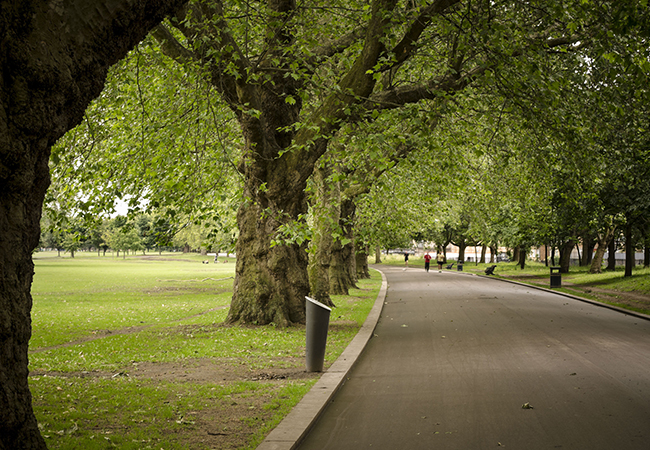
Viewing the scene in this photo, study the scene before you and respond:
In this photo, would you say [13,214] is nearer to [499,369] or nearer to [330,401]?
[330,401]

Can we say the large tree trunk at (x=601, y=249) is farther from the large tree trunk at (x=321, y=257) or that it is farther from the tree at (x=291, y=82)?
the tree at (x=291, y=82)

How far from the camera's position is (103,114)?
1088 cm

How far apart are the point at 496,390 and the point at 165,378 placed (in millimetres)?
4363

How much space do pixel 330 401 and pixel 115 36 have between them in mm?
4496

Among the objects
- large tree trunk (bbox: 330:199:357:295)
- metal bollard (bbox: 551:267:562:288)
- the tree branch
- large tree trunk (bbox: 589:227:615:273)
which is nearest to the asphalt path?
the tree branch

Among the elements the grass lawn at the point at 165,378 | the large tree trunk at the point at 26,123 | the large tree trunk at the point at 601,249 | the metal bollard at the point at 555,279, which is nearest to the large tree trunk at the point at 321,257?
the grass lawn at the point at 165,378

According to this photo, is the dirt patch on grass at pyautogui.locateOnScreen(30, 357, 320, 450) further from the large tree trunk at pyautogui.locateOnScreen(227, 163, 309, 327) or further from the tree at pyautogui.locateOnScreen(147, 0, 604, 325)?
the large tree trunk at pyautogui.locateOnScreen(227, 163, 309, 327)

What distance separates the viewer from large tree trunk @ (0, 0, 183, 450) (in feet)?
12.4

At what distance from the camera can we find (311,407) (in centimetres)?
598

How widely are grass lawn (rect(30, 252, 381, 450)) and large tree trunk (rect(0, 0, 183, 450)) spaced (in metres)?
1.27

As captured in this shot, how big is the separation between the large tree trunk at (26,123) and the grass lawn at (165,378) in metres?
1.27

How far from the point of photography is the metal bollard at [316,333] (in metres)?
7.89

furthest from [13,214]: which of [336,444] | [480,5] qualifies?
[480,5]

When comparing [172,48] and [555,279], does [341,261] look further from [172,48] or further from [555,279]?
[172,48]
